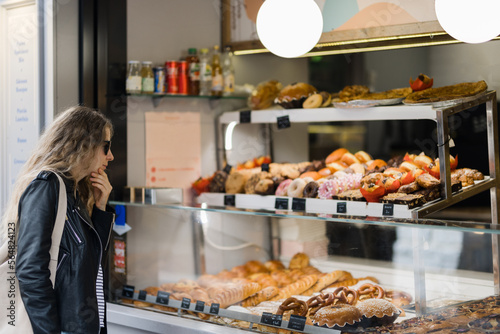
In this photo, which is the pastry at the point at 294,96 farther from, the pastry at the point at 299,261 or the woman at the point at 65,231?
the woman at the point at 65,231

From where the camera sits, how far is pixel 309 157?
14.8 feet

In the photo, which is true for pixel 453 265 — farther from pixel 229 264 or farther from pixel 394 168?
pixel 229 264

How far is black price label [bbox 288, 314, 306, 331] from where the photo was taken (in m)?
2.64

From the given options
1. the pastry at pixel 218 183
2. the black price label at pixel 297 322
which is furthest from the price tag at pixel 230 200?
the black price label at pixel 297 322

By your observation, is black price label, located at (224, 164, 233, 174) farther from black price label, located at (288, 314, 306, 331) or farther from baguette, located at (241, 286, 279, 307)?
black price label, located at (288, 314, 306, 331)

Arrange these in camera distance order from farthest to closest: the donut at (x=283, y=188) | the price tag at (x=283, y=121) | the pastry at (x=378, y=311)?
the price tag at (x=283, y=121)
the donut at (x=283, y=188)
the pastry at (x=378, y=311)

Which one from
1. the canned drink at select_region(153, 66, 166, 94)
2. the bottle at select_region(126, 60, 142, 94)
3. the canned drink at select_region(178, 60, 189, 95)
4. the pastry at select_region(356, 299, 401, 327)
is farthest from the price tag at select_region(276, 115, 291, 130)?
the pastry at select_region(356, 299, 401, 327)

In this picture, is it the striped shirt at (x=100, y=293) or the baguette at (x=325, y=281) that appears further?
the baguette at (x=325, y=281)

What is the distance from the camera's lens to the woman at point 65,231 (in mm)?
2139

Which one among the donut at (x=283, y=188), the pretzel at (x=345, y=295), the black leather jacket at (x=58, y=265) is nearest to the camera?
the black leather jacket at (x=58, y=265)

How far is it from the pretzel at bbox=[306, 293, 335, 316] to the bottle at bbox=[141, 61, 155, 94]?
1.69 meters

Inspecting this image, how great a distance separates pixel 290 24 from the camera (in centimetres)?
324

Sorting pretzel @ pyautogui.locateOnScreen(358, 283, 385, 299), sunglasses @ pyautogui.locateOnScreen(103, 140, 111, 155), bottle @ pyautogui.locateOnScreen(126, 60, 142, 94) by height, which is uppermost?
bottle @ pyautogui.locateOnScreen(126, 60, 142, 94)

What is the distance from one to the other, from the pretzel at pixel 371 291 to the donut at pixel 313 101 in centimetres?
123
